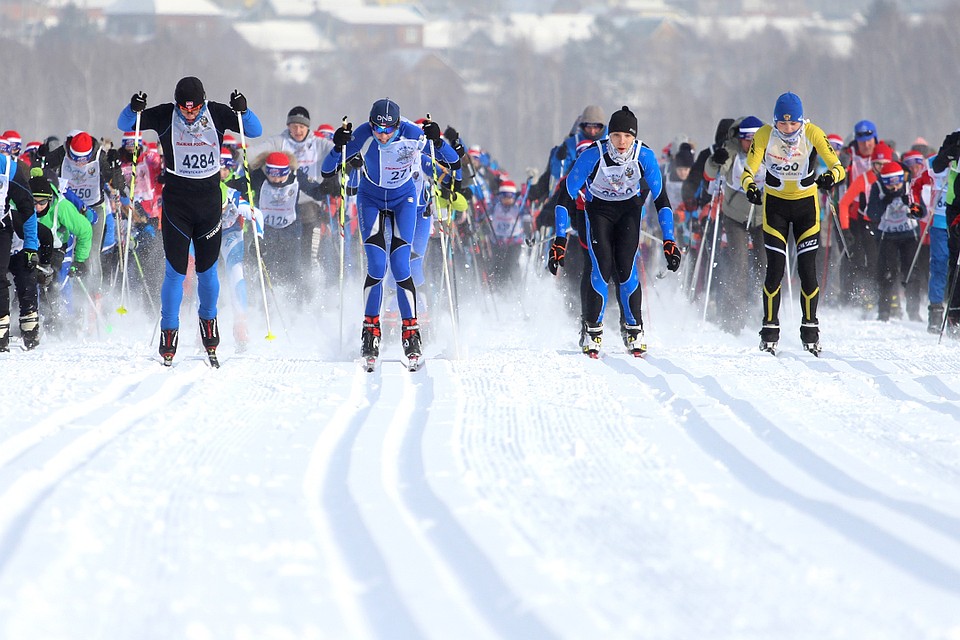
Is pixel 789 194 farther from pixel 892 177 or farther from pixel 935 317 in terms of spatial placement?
pixel 892 177

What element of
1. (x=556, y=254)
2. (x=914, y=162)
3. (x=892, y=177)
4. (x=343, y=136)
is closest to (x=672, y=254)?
(x=556, y=254)

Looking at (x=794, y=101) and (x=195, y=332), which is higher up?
(x=794, y=101)

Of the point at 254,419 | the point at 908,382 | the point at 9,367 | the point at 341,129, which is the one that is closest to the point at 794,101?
the point at 908,382

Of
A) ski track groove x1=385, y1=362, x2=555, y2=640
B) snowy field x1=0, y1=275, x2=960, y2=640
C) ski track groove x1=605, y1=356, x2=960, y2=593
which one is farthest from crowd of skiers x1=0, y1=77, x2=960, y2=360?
ski track groove x1=385, y1=362, x2=555, y2=640

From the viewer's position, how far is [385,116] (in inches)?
317

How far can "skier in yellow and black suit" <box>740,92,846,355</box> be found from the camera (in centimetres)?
867

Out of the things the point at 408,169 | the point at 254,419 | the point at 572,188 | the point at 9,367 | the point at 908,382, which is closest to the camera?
the point at 254,419

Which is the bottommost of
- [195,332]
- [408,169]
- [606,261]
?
[195,332]

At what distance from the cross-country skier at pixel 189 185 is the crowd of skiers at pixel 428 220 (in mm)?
13

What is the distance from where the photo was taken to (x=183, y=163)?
793 cm

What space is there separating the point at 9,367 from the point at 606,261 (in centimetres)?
394

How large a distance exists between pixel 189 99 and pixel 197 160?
0.38 m

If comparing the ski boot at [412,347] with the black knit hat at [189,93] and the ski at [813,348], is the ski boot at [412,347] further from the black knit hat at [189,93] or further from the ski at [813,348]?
the ski at [813,348]

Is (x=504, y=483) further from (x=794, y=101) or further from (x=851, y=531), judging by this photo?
(x=794, y=101)
